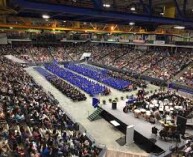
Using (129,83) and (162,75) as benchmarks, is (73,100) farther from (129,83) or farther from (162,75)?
(162,75)

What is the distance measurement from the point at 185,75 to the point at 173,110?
16234 millimetres

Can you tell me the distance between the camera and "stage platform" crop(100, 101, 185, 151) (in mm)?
15977

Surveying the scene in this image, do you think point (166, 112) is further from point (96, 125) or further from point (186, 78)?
point (186, 78)

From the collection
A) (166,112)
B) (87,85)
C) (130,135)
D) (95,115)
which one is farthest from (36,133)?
(87,85)

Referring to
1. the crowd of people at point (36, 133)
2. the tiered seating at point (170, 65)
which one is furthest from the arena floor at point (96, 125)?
the tiered seating at point (170, 65)

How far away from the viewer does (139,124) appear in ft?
62.4

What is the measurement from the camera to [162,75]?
37750mm

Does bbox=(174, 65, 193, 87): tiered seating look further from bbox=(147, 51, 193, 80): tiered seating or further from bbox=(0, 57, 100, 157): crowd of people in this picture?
bbox=(0, 57, 100, 157): crowd of people

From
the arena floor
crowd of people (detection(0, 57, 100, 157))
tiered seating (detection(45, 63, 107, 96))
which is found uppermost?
crowd of people (detection(0, 57, 100, 157))

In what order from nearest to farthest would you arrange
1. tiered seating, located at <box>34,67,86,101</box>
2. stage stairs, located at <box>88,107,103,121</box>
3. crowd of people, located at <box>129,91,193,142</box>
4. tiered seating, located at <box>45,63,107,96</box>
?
1. crowd of people, located at <box>129,91,193,142</box>
2. stage stairs, located at <box>88,107,103,121</box>
3. tiered seating, located at <box>34,67,86,101</box>
4. tiered seating, located at <box>45,63,107,96</box>

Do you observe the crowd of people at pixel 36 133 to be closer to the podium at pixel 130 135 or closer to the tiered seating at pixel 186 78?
the podium at pixel 130 135

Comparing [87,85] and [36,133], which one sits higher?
[36,133]

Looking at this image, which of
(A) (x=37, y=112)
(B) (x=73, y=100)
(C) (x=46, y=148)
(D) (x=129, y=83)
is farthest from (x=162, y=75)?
(C) (x=46, y=148)

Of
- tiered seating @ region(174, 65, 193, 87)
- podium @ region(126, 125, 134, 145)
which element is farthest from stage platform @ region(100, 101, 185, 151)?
tiered seating @ region(174, 65, 193, 87)
